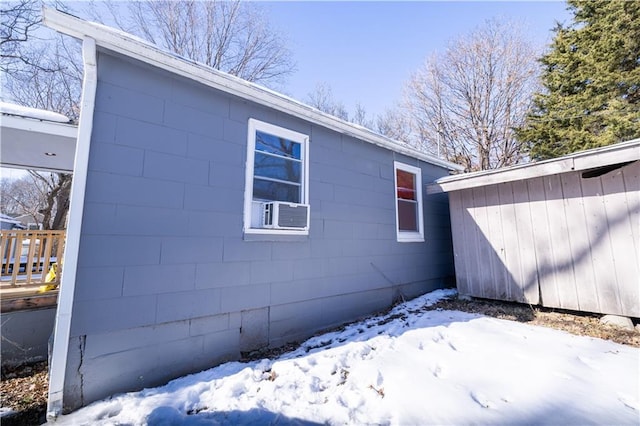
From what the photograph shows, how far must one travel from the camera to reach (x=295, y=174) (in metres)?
4.10

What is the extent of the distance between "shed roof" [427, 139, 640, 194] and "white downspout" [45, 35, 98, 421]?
5449 mm

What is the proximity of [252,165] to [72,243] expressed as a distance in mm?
1900

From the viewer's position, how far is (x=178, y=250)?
2.91 m

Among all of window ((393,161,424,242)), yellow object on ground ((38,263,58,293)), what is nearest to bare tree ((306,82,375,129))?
window ((393,161,424,242))

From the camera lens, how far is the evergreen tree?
8555 millimetres

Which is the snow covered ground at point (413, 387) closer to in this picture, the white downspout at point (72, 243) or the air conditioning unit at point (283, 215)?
the white downspout at point (72, 243)

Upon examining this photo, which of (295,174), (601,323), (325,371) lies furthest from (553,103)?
(325,371)

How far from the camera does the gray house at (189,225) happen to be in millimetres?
2455

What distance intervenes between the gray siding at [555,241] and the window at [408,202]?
2.27 ft

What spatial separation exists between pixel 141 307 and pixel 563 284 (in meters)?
5.62

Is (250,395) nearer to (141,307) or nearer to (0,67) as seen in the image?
(141,307)

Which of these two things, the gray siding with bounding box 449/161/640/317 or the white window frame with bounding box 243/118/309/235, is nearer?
the white window frame with bounding box 243/118/309/235

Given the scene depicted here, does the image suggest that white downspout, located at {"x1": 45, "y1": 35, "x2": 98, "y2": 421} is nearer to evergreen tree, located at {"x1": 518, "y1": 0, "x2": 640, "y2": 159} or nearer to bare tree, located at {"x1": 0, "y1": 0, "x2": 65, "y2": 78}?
bare tree, located at {"x1": 0, "y1": 0, "x2": 65, "y2": 78}

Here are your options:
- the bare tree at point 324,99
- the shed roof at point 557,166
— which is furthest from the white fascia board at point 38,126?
the bare tree at point 324,99
